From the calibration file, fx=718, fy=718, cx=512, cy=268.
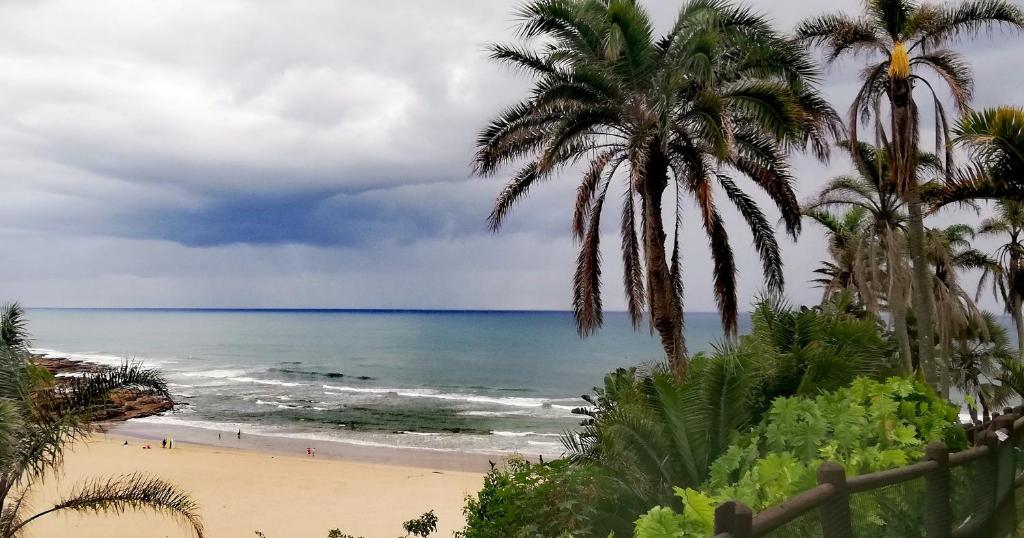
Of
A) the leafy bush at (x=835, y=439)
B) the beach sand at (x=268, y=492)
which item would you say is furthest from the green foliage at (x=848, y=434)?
the beach sand at (x=268, y=492)

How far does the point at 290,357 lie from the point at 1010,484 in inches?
3946

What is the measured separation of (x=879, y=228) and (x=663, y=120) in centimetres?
1113

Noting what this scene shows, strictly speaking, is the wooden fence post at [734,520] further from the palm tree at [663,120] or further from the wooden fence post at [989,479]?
the palm tree at [663,120]

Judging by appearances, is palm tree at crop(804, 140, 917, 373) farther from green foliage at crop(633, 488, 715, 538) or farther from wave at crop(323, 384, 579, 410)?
wave at crop(323, 384, 579, 410)

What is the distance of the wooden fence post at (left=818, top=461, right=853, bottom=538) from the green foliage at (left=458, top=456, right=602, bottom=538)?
3.49 m

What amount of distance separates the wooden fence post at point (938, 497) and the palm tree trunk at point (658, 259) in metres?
8.45

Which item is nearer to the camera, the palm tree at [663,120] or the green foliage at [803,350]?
the green foliage at [803,350]

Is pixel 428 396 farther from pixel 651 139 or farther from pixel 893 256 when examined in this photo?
pixel 651 139

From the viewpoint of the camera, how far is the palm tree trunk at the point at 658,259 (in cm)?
1294

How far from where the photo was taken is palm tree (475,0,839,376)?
12305 millimetres

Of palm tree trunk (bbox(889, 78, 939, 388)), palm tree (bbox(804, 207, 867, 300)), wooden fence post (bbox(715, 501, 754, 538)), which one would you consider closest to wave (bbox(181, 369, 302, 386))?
palm tree (bbox(804, 207, 867, 300))

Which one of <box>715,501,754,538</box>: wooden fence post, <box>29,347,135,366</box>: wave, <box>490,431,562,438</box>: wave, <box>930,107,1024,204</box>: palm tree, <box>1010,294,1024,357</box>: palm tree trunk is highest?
<box>930,107,1024,204</box>: palm tree

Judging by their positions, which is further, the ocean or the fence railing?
the ocean

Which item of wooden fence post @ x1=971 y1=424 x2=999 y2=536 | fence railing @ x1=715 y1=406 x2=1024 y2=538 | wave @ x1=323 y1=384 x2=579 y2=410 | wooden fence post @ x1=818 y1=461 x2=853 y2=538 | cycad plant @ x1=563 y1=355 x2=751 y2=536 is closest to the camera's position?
fence railing @ x1=715 y1=406 x2=1024 y2=538
